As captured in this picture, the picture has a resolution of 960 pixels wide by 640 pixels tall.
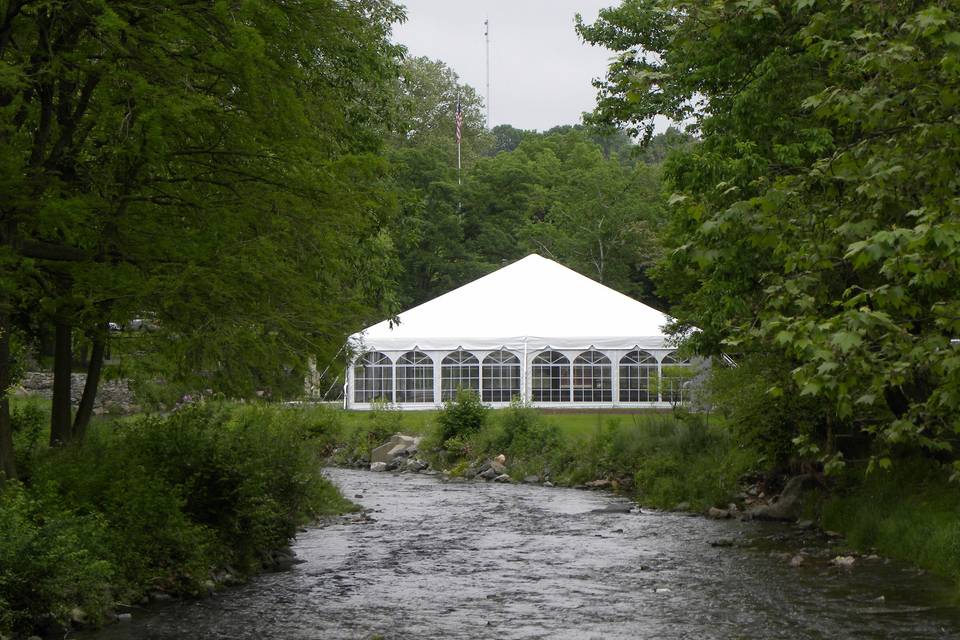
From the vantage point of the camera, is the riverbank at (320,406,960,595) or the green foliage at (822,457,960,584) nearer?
the green foliage at (822,457,960,584)

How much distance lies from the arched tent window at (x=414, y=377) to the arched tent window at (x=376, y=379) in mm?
313

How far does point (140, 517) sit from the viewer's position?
34.8 feet

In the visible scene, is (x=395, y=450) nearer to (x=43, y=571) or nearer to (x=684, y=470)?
(x=684, y=470)

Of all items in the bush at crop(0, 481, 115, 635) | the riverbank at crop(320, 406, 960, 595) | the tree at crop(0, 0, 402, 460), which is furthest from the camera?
the riverbank at crop(320, 406, 960, 595)

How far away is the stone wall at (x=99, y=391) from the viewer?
103ft

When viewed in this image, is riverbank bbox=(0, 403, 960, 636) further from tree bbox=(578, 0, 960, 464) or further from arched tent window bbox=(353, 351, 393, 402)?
arched tent window bbox=(353, 351, 393, 402)

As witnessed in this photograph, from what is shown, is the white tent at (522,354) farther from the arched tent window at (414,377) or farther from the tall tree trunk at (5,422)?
the tall tree trunk at (5,422)

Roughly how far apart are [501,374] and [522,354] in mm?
967

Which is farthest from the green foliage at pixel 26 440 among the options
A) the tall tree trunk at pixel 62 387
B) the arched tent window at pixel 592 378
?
the arched tent window at pixel 592 378

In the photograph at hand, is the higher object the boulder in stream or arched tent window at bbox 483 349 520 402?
arched tent window at bbox 483 349 520 402

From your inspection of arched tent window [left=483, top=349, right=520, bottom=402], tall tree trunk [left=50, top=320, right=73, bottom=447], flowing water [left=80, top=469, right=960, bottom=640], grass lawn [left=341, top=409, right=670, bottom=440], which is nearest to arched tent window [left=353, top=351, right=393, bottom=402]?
grass lawn [left=341, top=409, right=670, bottom=440]

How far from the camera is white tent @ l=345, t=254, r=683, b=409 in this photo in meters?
32.3

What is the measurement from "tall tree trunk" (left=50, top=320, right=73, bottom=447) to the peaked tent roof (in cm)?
1935

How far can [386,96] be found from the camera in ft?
56.9
